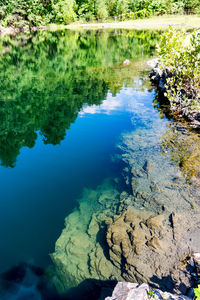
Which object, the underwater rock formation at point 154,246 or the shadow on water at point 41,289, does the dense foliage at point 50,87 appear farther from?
the underwater rock formation at point 154,246

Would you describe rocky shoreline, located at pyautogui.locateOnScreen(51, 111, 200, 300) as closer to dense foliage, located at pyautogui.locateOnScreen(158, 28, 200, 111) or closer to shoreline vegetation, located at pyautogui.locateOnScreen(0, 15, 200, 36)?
dense foliage, located at pyautogui.locateOnScreen(158, 28, 200, 111)

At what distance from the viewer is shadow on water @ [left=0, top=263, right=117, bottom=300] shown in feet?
20.1

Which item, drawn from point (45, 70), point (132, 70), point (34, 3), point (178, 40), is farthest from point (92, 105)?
point (34, 3)

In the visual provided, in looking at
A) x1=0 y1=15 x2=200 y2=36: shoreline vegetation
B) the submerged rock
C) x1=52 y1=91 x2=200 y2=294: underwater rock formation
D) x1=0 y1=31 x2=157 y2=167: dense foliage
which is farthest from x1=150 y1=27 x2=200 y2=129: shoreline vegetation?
x1=0 y1=15 x2=200 y2=36: shoreline vegetation

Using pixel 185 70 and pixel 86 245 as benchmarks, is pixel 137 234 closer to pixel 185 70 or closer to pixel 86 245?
pixel 86 245

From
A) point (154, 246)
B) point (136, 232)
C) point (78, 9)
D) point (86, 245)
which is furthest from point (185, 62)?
point (78, 9)

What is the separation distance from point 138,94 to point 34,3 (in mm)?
77989

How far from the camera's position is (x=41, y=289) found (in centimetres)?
637

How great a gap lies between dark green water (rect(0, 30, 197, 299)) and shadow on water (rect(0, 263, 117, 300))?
1.60ft

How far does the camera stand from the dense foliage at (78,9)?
76.3 m

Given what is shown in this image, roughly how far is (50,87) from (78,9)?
95.5 m

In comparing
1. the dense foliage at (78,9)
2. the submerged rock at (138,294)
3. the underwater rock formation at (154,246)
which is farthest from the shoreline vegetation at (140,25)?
the submerged rock at (138,294)

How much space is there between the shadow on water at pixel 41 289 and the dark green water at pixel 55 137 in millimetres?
489

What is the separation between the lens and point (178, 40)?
48.8 feet
